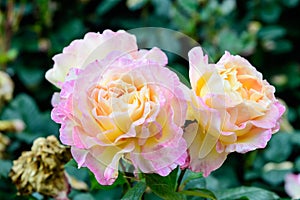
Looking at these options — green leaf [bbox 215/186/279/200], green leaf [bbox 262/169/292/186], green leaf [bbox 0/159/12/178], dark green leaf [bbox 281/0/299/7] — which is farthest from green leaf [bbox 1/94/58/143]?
dark green leaf [bbox 281/0/299/7]

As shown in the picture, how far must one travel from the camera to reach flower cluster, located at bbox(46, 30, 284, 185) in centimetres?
67

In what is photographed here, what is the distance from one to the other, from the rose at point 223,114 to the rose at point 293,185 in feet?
2.14

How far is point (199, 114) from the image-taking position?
692 mm

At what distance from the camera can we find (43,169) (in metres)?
0.90

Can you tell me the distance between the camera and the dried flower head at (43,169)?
892 mm

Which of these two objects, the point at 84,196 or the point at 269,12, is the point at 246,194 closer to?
the point at 84,196

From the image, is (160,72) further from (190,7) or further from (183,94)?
(190,7)

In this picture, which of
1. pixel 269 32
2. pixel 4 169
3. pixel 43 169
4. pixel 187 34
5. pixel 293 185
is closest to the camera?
pixel 43 169

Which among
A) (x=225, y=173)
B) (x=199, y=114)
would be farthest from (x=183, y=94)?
(x=225, y=173)

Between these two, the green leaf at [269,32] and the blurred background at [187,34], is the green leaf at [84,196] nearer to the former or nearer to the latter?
the blurred background at [187,34]

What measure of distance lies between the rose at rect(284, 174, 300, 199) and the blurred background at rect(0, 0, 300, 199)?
0.29 feet

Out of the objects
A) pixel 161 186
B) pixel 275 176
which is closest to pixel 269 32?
pixel 275 176

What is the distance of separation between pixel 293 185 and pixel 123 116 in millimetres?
785

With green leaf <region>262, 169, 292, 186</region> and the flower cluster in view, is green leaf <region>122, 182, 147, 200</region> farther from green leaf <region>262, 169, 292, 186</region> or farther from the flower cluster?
green leaf <region>262, 169, 292, 186</region>
